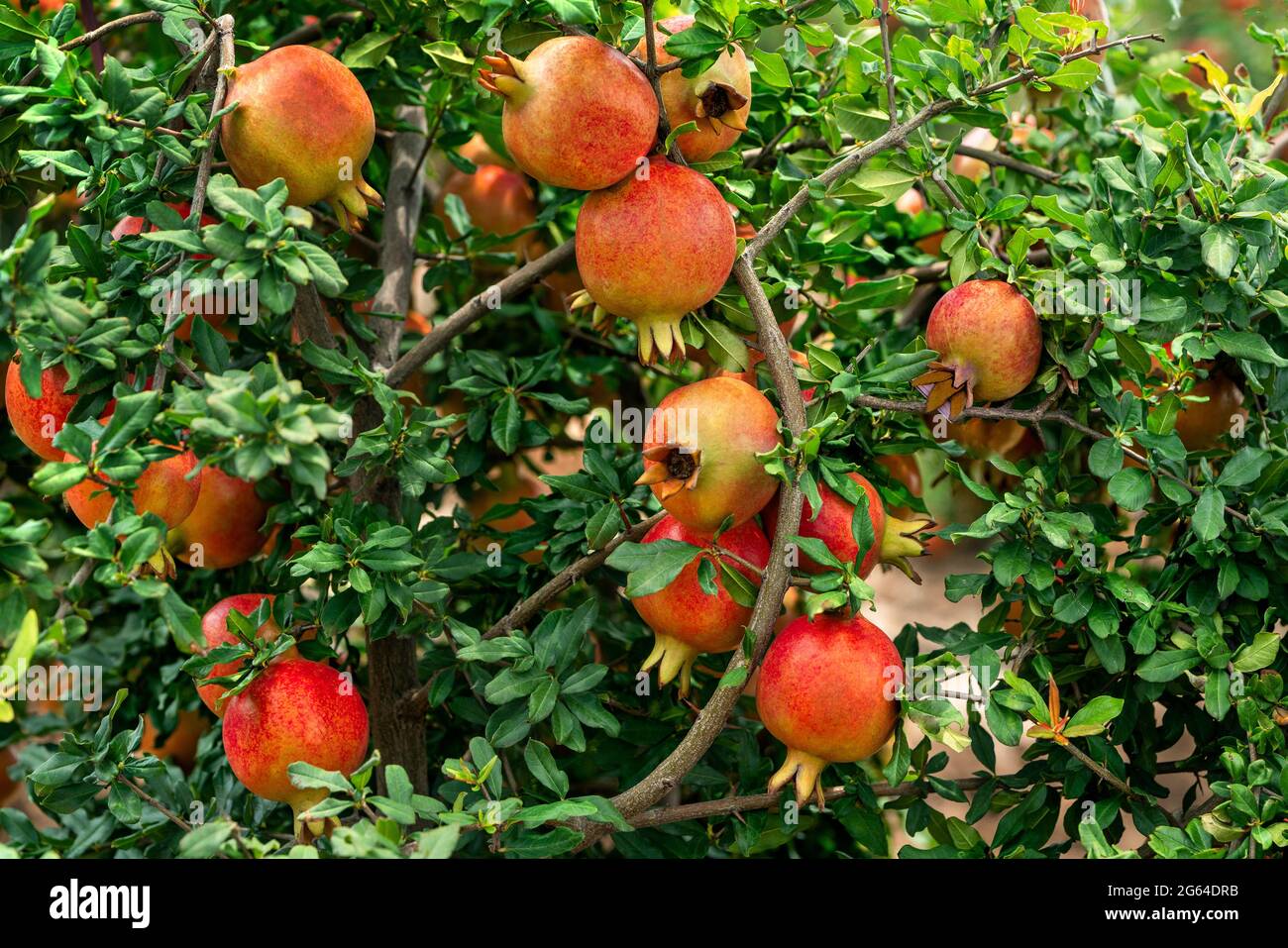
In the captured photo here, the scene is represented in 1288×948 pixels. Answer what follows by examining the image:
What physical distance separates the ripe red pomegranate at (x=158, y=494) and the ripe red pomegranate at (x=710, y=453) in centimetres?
36

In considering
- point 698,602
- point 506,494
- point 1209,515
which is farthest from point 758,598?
point 506,494

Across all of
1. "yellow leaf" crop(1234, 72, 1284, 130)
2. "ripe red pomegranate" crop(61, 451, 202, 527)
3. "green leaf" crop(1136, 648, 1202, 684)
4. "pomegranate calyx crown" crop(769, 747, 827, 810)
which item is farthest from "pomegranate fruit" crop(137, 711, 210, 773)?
"yellow leaf" crop(1234, 72, 1284, 130)

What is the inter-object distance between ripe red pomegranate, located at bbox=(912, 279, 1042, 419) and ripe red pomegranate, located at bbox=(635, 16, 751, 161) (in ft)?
0.80

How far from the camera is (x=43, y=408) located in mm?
961

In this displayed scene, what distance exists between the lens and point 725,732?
3.90ft

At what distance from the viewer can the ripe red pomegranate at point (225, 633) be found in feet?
3.28

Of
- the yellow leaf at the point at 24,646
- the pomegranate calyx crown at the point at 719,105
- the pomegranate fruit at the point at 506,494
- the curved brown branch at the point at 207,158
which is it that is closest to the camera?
the yellow leaf at the point at 24,646

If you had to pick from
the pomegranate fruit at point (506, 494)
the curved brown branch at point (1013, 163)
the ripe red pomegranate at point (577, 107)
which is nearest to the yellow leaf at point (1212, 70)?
the curved brown branch at point (1013, 163)

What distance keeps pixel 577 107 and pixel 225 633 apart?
54 centimetres

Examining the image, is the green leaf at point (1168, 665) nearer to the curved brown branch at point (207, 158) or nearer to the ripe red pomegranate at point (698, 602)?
the ripe red pomegranate at point (698, 602)

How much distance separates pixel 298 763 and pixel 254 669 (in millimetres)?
117

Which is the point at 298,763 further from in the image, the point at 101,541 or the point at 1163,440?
the point at 1163,440

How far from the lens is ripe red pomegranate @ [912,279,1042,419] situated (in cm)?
100
